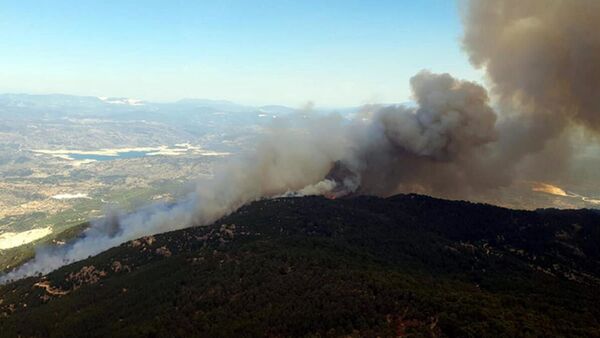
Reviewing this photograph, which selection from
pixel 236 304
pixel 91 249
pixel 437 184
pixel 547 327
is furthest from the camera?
pixel 437 184

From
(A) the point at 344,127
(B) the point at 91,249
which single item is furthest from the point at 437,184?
(B) the point at 91,249

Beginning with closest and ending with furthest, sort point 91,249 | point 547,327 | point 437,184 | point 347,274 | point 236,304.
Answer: point 547,327
point 236,304
point 347,274
point 91,249
point 437,184

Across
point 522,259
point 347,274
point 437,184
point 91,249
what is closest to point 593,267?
point 522,259

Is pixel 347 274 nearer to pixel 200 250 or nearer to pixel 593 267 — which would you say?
pixel 200 250

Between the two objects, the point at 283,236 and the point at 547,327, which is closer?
the point at 547,327

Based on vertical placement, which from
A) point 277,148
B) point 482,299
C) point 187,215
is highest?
point 277,148

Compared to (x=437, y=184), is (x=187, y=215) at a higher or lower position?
lower

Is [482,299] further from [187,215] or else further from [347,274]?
[187,215]
